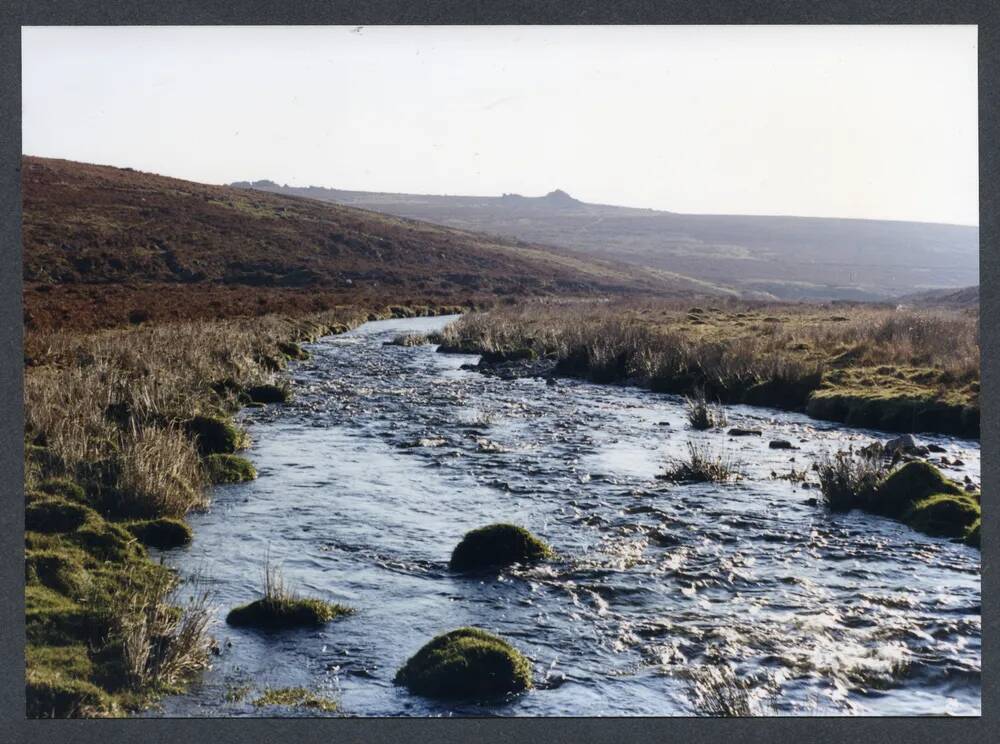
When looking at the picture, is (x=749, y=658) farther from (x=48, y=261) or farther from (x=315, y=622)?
(x=48, y=261)

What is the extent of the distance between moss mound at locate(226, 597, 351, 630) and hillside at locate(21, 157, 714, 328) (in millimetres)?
18356

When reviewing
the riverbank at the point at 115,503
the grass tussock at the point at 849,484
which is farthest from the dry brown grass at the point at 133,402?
the grass tussock at the point at 849,484

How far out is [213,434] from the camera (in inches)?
555

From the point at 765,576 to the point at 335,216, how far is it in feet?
272

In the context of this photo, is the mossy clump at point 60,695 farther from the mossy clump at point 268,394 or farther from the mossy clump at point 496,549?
the mossy clump at point 268,394

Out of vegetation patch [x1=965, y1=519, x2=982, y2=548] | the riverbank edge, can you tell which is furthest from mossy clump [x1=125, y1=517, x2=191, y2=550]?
the riverbank edge

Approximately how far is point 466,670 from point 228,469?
22.8ft

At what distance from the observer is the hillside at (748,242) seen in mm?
105812

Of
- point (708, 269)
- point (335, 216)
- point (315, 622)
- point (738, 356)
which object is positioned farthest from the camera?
point (708, 269)

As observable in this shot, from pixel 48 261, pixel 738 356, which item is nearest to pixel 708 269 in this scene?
pixel 48 261

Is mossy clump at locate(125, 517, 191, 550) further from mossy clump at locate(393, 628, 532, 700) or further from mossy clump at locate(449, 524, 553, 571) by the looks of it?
mossy clump at locate(393, 628, 532, 700)

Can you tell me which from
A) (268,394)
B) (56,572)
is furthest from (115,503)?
(268,394)

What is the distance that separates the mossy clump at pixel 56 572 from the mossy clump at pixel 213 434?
5.65 meters

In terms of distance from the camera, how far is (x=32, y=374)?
15.2 m
